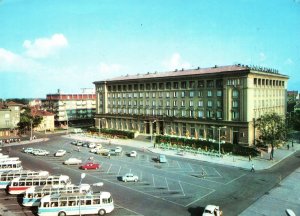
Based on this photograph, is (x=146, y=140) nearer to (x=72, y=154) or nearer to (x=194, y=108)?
(x=194, y=108)

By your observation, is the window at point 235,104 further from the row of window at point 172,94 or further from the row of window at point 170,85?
the row of window at point 170,85

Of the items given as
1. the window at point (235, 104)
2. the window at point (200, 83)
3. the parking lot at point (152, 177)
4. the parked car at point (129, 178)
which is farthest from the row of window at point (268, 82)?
the parked car at point (129, 178)

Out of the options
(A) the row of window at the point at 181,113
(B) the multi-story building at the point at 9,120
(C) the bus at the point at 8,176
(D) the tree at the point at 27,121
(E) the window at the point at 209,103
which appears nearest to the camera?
(C) the bus at the point at 8,176

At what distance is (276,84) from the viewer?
300 feet

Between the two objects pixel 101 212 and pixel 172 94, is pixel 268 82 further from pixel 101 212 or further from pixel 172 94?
pixel 101 212

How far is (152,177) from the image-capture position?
5003 cm

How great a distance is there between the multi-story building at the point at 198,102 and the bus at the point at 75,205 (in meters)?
35.5

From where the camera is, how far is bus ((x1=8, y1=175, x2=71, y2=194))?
42.1 m

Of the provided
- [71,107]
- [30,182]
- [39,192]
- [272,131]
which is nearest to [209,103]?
[272,131]

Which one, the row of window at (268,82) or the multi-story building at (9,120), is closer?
the row of window at (268,82)

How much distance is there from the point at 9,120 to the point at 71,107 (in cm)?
3333

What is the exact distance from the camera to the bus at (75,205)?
34375 millimetres

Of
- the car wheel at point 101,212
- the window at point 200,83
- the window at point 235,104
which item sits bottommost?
the car wheel at point 101,212

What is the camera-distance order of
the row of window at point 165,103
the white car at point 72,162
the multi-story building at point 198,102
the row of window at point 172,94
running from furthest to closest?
the row of window at point 165,103 → the row of window at point 172,94 → the multi-story building at point 198,102 → the white car at point 72,162
